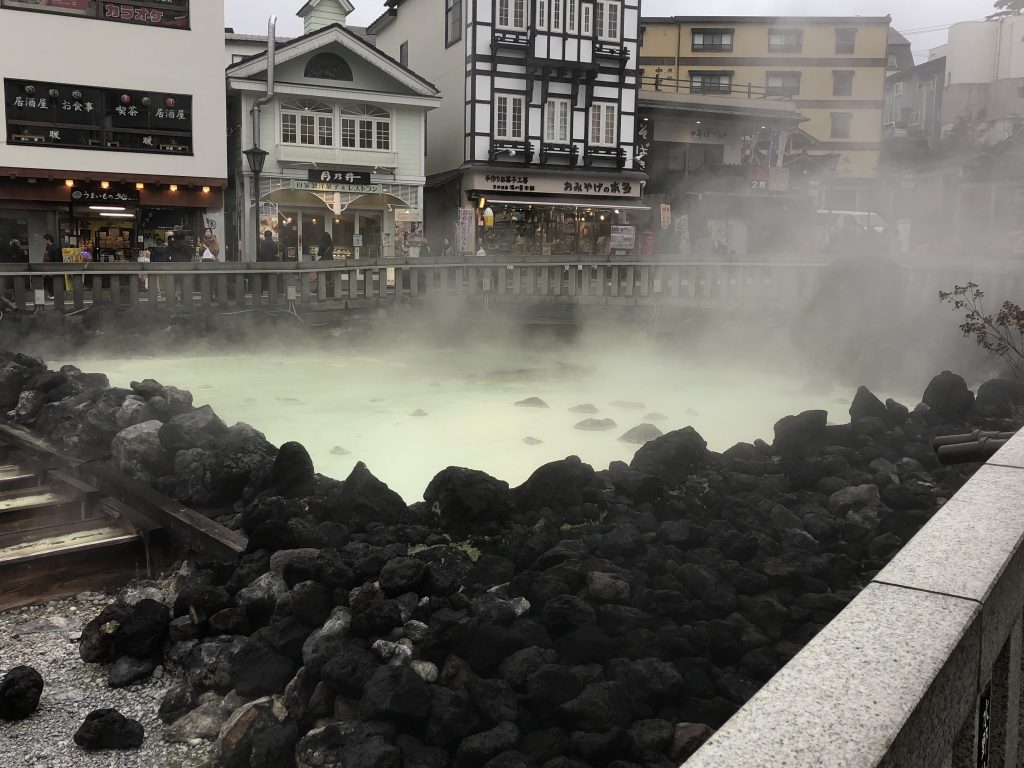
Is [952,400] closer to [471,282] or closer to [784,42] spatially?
[471,282]

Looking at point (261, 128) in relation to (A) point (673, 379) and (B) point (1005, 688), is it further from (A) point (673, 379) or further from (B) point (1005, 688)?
(B) point (1005, 688)

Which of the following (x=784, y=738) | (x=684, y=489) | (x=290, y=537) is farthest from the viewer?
(x=684, y=489)

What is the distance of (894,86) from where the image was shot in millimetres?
31672

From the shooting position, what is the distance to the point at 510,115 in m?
24.8

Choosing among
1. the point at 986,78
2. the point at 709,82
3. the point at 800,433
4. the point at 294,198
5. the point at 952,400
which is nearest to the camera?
the point at 800,433

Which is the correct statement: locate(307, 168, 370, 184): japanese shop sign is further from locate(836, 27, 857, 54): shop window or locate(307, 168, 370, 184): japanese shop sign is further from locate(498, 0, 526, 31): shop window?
locate(836, 27, 857, 54): shop window

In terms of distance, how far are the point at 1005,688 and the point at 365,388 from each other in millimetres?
9245

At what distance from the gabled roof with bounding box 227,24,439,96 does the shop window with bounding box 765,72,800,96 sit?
17046 millimetres

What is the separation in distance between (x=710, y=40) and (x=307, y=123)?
21.0m

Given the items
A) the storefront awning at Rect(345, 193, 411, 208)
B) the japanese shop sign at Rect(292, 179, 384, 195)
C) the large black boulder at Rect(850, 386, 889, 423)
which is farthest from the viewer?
the storefront awning at Rect(345, 193, 411, 208)

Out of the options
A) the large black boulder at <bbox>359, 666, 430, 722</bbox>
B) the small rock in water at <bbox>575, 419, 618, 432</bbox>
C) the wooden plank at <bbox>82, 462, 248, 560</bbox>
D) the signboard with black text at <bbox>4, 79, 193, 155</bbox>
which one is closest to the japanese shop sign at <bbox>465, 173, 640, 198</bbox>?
the signboard with black text at <bbox>4, 79, 193, 155</bbox>

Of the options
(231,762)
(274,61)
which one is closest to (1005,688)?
(231,762)

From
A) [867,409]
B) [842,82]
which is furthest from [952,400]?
[842,82]

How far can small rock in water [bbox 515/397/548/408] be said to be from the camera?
31.7ft
